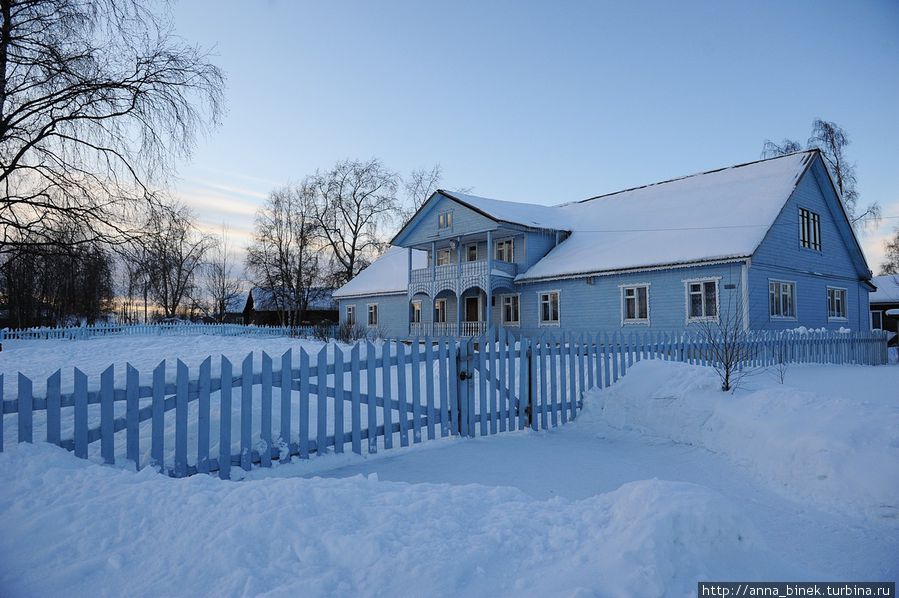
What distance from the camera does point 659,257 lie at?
19906mm

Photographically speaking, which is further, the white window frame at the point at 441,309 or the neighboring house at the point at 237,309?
the neighboring house at the point at 237,309

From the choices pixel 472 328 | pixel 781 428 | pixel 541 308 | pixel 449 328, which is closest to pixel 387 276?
pixel 449 328

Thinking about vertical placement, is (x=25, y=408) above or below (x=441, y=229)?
below

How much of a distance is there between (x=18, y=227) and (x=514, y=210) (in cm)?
2251

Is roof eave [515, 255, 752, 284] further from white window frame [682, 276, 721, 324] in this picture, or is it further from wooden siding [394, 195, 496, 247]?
wooden siding [394, 195, 496, 247]

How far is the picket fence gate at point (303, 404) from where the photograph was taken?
4723mm

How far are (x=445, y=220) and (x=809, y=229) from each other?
16797mm

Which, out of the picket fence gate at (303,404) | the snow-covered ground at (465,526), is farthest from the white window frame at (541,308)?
the snow-covered ground at (465,526)

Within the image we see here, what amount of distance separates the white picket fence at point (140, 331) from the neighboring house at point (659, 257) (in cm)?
800

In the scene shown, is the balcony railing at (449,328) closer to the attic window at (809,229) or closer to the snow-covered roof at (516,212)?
the snow-covered roof at (516,212)

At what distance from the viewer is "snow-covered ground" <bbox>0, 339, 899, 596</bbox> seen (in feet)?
8.93

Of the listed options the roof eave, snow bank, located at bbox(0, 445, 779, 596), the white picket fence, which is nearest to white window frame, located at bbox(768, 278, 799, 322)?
the roof eave

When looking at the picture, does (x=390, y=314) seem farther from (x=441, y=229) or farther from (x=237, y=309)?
(x=237, y=309)

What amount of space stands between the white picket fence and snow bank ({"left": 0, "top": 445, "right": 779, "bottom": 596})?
25373 millimetres
